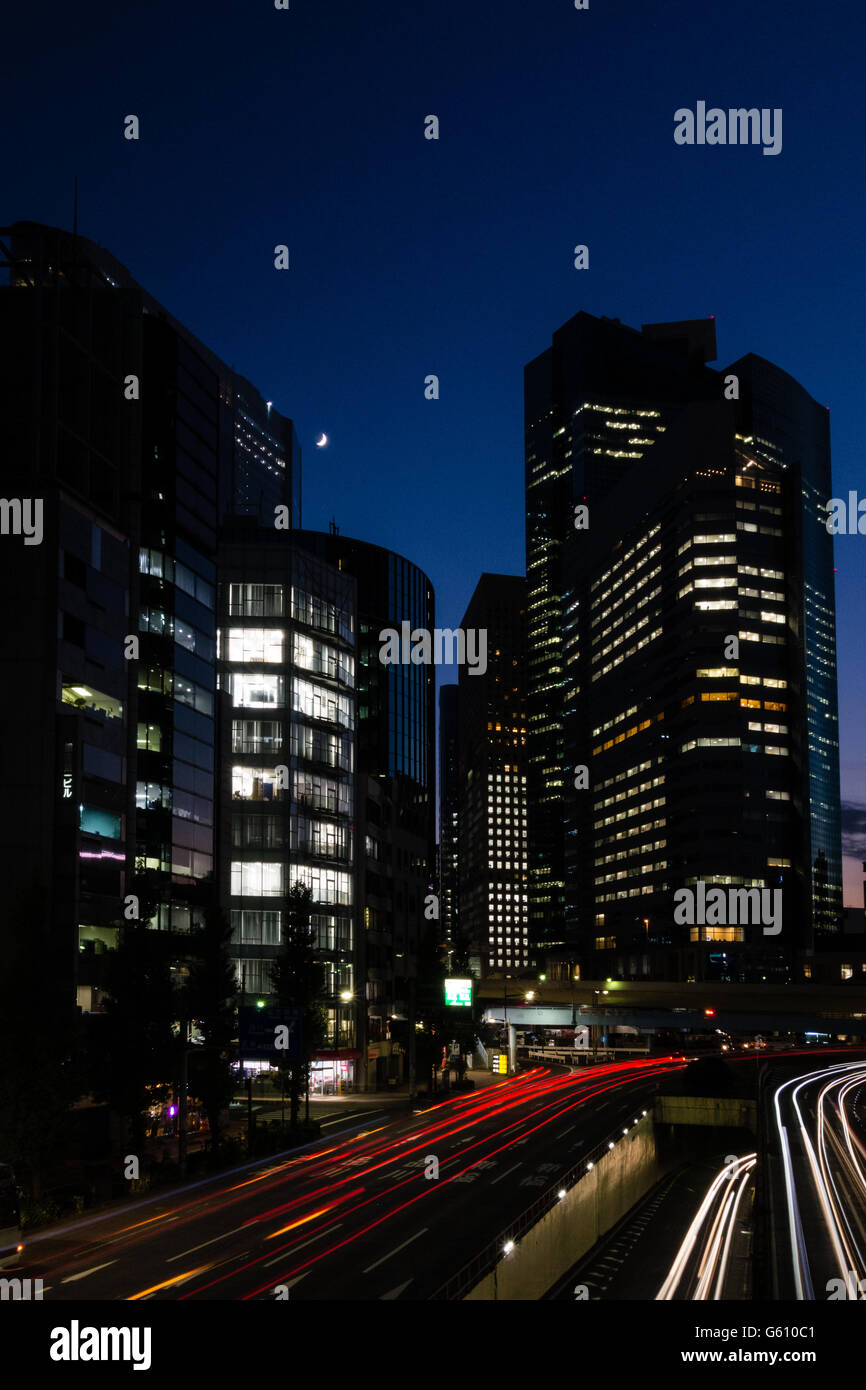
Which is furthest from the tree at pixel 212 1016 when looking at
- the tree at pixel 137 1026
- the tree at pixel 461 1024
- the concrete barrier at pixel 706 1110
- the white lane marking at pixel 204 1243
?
the concrete barrier at pixel 706 1110

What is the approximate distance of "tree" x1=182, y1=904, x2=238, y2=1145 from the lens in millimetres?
54156

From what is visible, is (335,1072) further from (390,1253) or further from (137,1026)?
(390,1253)

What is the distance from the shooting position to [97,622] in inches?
2581

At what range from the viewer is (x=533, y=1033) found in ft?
562

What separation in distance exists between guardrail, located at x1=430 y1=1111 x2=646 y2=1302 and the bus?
10.9 m

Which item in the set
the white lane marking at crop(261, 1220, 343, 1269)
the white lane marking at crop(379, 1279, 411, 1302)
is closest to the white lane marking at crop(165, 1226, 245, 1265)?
the white lane marking at crop(261, 1220, 343, 1269)

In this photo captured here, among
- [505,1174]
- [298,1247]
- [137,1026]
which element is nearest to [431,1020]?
[505,1174]

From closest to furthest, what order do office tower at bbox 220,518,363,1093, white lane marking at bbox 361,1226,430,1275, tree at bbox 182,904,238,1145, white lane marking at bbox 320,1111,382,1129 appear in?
1. white lane marking at bbox 361,1226,430,1275
2. tree at bbox 182,904,238,1145
3. white lane marking at bbox 320,1111,382,1129
4. office tower at bbox 220,518,363,1093

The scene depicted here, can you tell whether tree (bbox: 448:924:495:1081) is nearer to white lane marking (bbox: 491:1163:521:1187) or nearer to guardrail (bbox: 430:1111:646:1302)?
white lane marking (bbox: 491:1163:521:1187)

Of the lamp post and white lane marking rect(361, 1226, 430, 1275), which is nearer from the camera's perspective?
white lane marking rect(361, 1226, 430, 1275)

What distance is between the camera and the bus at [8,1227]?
3014 cm

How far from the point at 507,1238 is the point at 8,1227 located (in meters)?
12.8

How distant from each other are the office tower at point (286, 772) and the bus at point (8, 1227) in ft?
179

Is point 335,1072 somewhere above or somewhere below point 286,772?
below
